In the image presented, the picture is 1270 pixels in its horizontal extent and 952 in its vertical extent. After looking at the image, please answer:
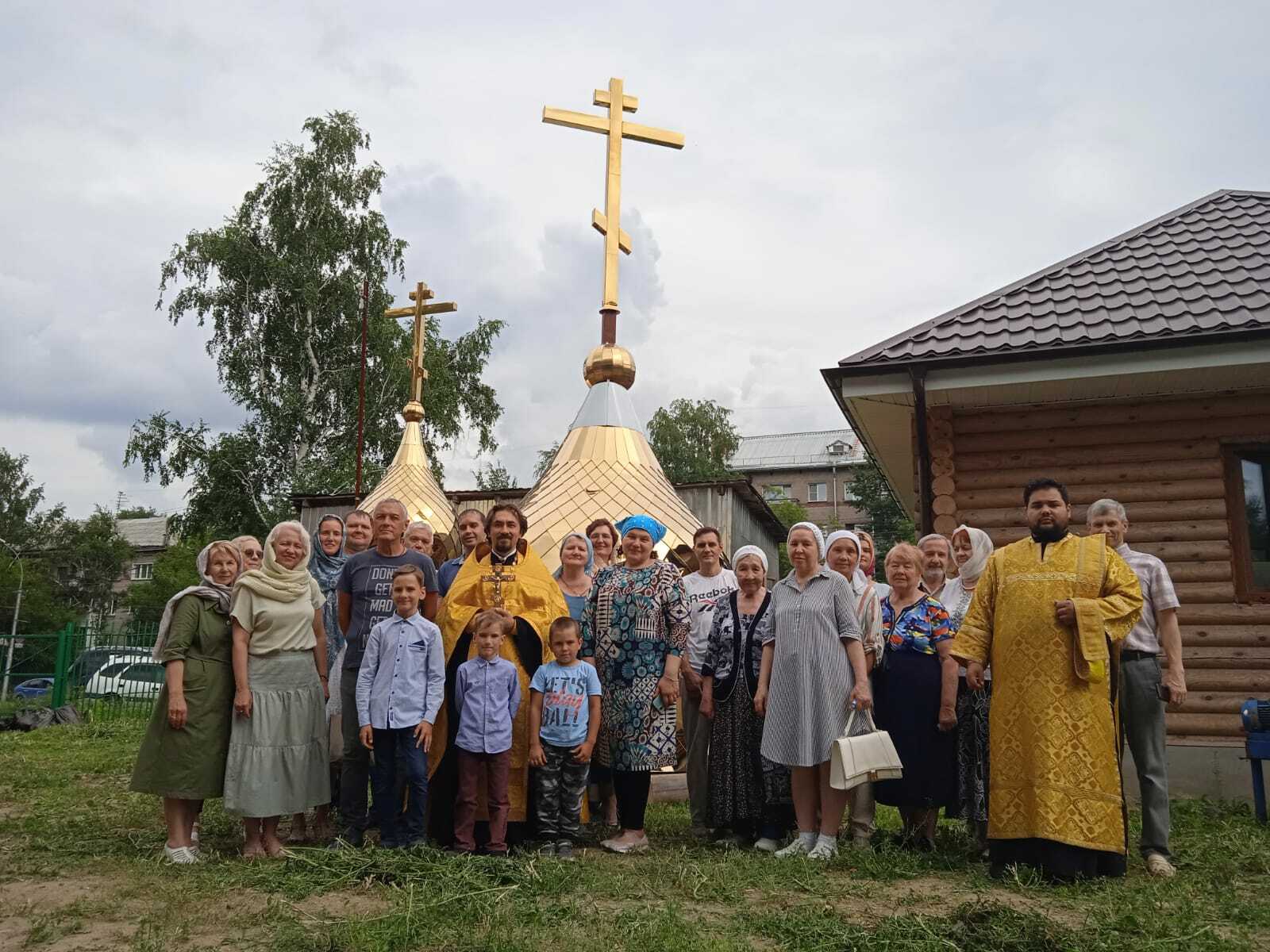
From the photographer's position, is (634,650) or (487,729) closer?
(487,729)

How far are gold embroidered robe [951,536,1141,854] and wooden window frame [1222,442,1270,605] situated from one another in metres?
3.06

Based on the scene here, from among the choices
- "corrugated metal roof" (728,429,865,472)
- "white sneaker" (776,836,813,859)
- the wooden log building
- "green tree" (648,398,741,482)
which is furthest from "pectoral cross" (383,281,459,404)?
"corrugated metal roof" (728,429,865,472)

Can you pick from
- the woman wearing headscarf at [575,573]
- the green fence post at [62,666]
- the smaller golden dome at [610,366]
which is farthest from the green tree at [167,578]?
the woman wearing headscarf at [575,573]

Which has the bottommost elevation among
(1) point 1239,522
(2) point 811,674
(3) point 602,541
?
(2) point 811,674

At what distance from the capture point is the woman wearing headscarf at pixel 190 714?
182 inches

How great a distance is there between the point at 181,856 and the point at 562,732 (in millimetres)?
1764

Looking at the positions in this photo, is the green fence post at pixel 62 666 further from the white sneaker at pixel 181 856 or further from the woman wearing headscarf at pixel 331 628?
the white sneaker at pixel 181 856

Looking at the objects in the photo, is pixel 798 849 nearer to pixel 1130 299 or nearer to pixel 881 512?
pixel 1130 299

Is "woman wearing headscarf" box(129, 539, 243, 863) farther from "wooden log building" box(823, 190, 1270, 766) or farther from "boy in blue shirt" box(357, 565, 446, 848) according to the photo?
"wooden log building" box(823, 190, 1270, 766)

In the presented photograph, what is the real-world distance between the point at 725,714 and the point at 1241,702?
367cm

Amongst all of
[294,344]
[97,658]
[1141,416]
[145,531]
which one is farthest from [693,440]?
[145,531]

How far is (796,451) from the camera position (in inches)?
2323

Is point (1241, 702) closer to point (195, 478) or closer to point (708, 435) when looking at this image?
point (195, 478)

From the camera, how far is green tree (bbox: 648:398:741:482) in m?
34.6
